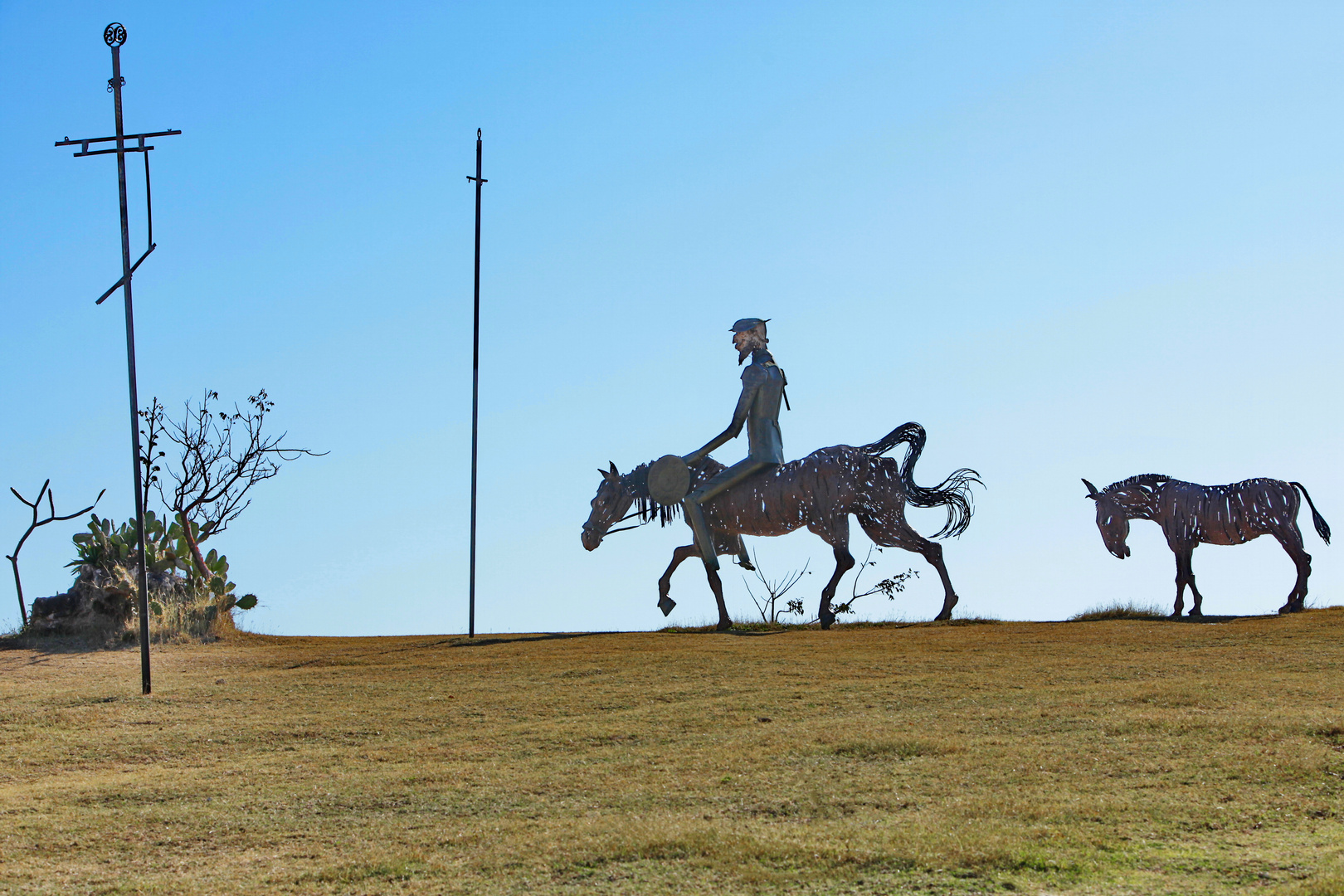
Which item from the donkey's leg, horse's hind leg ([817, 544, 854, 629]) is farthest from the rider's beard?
the donkey's leg

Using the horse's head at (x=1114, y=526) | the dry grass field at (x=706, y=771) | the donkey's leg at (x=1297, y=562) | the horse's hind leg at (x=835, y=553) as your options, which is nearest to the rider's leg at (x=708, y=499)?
the horse's hind leg at (x=835, y=553)

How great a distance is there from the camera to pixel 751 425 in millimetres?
19734

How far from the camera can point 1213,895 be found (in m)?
7.20

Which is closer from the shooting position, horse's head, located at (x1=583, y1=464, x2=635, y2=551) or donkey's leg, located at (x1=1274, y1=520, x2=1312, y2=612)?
donkey's leg, located at (x1=1274, y1=520, x2=1312, y2=612)

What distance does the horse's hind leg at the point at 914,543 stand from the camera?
19.2 m

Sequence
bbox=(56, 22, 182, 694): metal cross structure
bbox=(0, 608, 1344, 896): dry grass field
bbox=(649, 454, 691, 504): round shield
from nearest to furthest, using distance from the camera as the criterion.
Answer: bbox=(0, 608, 1344, 896): dry grass field
bbox=(56, 22, 182, 694): metal cross structure
bbox=(649, 454, 691, 504): round shield

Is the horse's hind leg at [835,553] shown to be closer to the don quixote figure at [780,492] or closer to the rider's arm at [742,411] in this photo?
the don quixote figure at [780,492]

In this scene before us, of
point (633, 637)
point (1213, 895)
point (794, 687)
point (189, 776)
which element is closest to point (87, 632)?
point (633, 637)

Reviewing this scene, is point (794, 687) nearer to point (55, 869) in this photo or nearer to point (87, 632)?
point (55, 869)

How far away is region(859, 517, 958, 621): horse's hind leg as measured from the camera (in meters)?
19.2

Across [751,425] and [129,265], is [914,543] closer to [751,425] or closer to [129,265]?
[751,425]

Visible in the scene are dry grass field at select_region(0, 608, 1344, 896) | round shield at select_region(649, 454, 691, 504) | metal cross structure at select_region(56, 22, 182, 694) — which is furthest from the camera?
round shield at select_region(649, 454, 691, 504)

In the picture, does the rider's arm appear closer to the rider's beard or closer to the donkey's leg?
the rider's beard

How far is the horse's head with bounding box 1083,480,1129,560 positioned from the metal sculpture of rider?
4.63 m
